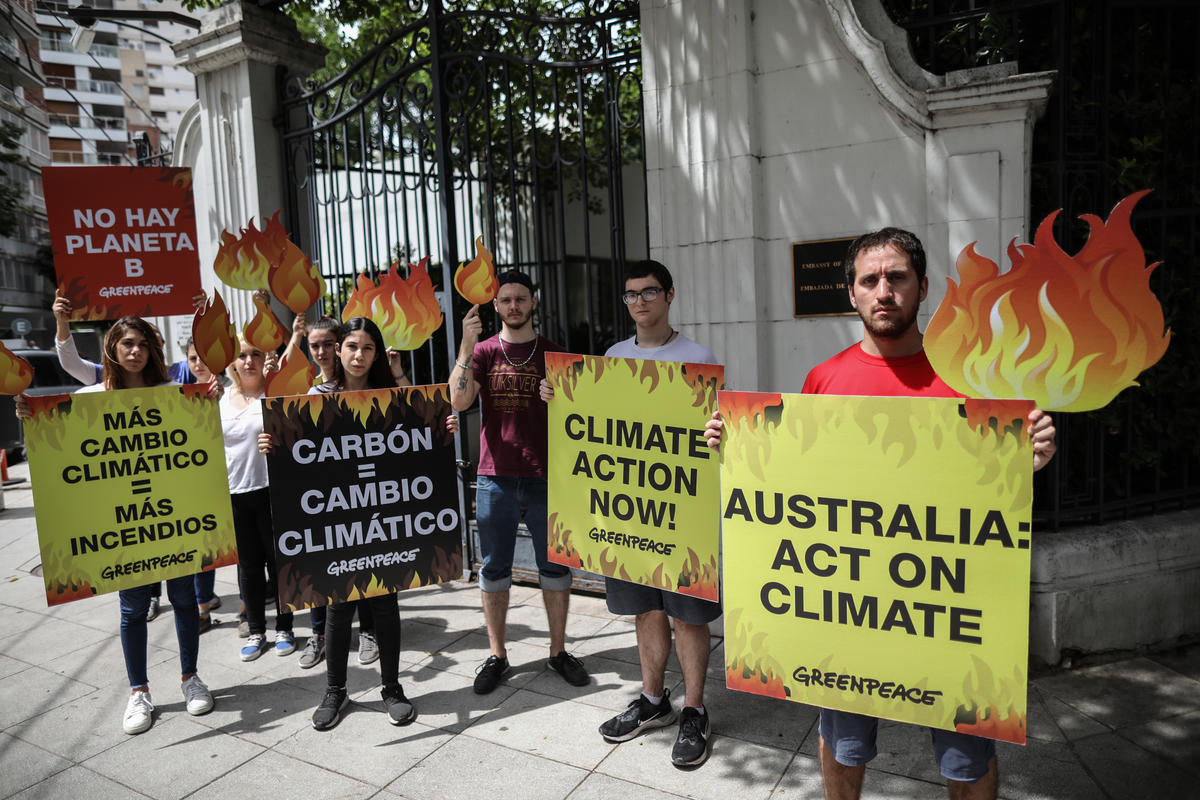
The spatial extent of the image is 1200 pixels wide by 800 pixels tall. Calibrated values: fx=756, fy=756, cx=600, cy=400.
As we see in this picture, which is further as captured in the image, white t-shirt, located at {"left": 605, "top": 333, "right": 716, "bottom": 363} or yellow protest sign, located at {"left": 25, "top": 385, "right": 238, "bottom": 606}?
yellow protest sign, located at {"left": 25, "top": 385, "right": 238, "bottom": 606}

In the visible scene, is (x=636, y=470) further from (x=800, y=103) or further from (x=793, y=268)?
(x=800, y=103)

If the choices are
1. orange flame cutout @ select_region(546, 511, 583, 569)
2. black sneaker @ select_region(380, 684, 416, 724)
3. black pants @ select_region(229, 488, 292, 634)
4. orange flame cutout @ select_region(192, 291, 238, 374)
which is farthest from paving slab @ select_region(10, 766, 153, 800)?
orange flame cutout @ select_region(546, 511, 583, 569)

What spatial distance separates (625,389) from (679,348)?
1.02ft

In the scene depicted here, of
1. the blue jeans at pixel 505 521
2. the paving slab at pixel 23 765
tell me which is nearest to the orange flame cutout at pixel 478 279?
the blue jeans at pixel 505 521

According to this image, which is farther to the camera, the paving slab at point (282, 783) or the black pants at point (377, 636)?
the black pants at point (377, 636)

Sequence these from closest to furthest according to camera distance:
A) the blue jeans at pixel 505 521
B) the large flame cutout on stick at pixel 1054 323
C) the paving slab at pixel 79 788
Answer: the large flame cutout on stick at pixel 1054 323
the paving slab at pixel 79 788
the blue jeans at pixel 505 521

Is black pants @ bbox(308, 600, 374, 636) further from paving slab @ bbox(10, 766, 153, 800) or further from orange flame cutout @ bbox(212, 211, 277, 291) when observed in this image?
orange flame cutout @ bbox(212, 211, 277, 291)

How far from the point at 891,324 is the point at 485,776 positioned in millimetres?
2392

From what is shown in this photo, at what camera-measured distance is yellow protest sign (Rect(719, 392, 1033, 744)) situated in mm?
2014

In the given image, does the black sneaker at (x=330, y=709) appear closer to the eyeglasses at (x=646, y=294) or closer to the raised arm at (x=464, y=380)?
the raised arm at (x=464, y=380)

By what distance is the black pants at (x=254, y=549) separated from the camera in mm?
4492

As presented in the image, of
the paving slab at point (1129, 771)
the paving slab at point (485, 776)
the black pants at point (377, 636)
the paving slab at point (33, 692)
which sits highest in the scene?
the black pants at point (377, 636)

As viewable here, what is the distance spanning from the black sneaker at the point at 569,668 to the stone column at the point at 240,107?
4320 millimetres

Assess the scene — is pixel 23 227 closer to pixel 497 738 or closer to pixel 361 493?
pixel 361 493
